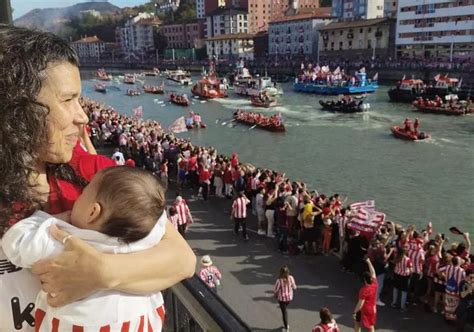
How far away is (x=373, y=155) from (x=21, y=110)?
80.7ft

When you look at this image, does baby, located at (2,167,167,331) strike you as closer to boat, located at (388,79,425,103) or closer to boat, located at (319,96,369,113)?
boat, located at (319,96,369,113)

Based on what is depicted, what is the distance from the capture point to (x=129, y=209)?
1417 mm

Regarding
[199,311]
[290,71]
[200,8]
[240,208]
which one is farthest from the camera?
[200,8]

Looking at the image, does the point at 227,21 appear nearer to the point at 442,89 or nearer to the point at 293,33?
the point at 293,33

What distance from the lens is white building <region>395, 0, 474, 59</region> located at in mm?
61875

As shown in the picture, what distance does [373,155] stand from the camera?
24844 millimetres

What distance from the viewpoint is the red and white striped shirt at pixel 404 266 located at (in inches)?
307

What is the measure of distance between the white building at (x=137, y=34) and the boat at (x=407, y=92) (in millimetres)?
100944

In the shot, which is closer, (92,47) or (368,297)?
(368,297)

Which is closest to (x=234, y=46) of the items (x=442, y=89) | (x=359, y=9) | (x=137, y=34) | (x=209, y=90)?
(x=359, y=9)

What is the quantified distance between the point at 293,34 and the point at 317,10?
16.9m

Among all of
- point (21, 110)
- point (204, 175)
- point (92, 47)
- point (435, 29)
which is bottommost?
point (204, 175)

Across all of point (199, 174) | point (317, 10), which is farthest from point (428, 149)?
point (317, 10)

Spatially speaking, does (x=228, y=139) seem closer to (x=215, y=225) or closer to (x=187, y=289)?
(x=215, y=225)
